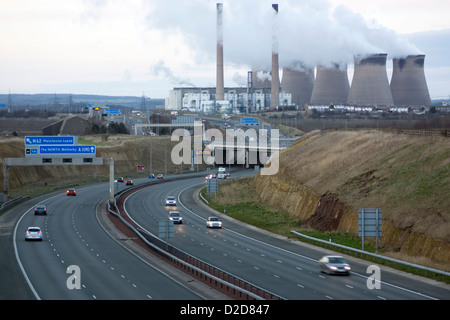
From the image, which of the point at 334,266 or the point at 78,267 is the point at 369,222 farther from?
the point at 78,267

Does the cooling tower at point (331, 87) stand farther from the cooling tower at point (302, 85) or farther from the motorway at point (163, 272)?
the motorway at point (163, 272)

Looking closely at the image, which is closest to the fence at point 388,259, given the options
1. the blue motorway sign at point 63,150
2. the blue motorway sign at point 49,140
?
the blue motorway sign at point 63,150

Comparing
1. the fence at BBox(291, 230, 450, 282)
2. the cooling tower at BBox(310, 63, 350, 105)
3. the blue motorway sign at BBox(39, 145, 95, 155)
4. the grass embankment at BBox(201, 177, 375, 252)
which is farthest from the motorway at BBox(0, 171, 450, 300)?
the cooling tower at BBox(310, 63, 350, 105)

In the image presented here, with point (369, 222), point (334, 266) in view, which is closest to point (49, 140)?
point (369, 222)

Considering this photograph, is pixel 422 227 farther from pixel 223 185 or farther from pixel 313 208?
pixel 223 185

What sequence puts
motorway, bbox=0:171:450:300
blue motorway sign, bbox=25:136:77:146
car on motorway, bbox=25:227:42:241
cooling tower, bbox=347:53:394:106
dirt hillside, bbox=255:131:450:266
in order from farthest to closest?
cooling tower, bbox=347:53:394:106
blue motorway sign, bbox=25:136:77:146
car on motorway, bbox=25:227:42:241
dirt hillside, bbox=255:131:450:266
motorway, bbox=0:171:450:300

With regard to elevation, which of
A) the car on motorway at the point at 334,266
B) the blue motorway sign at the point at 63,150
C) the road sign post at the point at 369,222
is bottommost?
the car on motorway at the point at 334,266

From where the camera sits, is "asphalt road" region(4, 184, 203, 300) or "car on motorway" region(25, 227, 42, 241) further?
"car on motorway" region(25, 227, 42, 241)

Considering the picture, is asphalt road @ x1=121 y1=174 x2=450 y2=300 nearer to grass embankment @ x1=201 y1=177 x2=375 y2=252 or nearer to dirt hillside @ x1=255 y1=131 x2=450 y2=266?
grass embankment @ x1=201 y1=177 x2=375 y2=252
